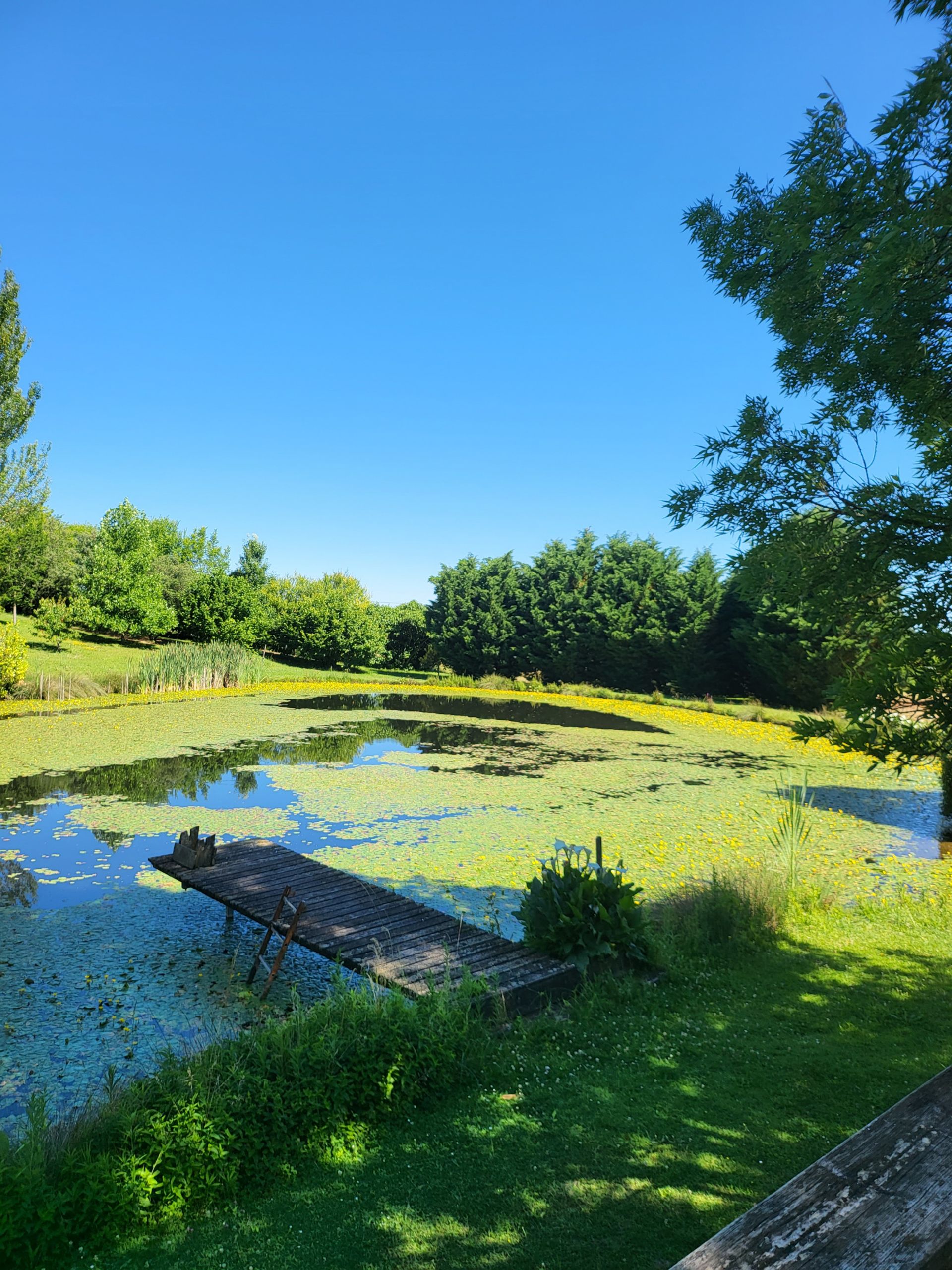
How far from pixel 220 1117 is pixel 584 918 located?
2.94 m

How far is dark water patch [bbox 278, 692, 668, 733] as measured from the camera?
22688mm

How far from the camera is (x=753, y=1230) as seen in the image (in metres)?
1.27

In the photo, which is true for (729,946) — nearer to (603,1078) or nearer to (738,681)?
(603,1078)

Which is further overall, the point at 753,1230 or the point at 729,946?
the point at 729,946

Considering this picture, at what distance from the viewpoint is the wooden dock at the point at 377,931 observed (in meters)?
5.08

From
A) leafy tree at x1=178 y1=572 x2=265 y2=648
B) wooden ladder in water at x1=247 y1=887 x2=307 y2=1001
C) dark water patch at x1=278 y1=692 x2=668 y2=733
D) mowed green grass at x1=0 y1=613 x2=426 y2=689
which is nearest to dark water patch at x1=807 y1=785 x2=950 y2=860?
wooden ladder in water at x1=247 y1=887 x2=307 y2=1001

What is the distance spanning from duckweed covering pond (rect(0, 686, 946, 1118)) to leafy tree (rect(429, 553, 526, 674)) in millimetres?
14532

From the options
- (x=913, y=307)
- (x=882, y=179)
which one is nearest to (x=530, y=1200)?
(x=913, y=307)

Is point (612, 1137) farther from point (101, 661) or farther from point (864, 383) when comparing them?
point (101, 661)

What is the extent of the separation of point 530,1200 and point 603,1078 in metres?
1.14

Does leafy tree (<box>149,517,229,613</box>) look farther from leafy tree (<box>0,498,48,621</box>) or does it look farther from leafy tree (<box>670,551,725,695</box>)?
leafy tree (<box>670,551,725,695</box>)

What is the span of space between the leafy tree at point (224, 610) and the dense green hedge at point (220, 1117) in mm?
33319

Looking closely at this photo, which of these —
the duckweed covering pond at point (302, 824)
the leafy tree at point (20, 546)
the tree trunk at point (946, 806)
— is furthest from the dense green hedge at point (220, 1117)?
the leafy tree at point (20, 546)

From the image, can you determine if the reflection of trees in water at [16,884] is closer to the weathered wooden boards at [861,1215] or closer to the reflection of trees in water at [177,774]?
the reflection of trees in water at [177,774]
